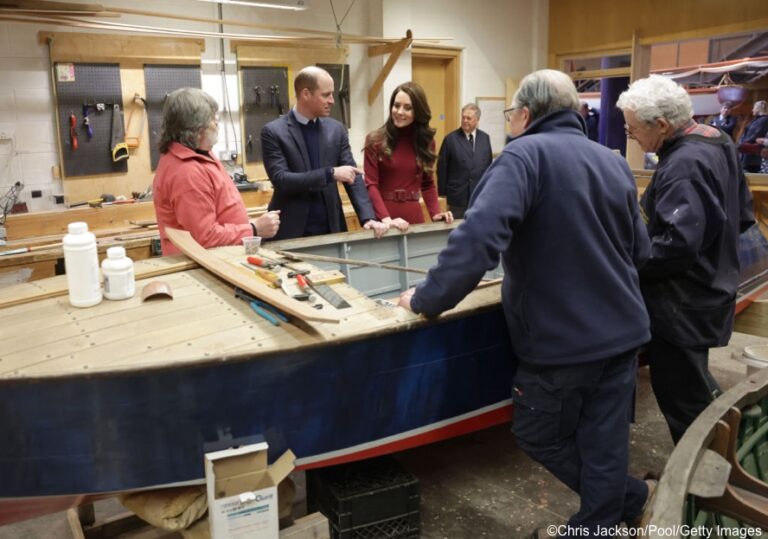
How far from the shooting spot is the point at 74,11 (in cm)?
473

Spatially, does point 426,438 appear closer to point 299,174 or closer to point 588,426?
point 588,426

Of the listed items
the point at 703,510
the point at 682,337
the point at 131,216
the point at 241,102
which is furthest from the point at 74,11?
the point at 703,510

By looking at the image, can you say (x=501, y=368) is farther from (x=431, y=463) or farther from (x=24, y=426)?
(x=24, y=426)

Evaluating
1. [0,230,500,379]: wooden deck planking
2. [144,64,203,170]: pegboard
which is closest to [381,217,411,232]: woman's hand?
[0,230,500,379]: wooden deck planking

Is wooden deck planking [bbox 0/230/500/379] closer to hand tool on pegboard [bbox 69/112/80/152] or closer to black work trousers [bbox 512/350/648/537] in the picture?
black work trousers [bbox 512/350/648/537]

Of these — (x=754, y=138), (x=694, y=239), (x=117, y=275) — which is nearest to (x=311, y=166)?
(x=117, y=275)

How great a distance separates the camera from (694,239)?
2.46 metres

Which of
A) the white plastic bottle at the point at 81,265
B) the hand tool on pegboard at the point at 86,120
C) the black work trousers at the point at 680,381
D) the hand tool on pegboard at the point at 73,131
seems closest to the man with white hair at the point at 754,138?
the black work trousers at the point at 680,381

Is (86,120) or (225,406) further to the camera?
(86,120)

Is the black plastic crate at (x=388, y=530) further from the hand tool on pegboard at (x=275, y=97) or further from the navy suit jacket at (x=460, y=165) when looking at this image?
the hand tool on pegboard at (x=275, y=97)

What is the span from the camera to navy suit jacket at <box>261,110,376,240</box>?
353 centimetres

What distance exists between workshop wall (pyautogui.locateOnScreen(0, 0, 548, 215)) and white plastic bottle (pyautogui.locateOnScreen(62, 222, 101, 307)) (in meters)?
3.77

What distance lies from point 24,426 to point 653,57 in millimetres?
8423

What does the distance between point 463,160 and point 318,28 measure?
217 cm
